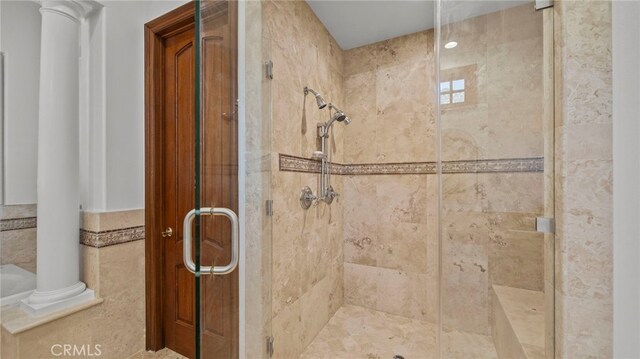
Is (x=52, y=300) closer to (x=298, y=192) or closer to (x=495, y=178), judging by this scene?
(x=298, y=192)

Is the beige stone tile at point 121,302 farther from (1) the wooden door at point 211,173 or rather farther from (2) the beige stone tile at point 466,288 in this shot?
(2) the beige stone tile at point 466,288

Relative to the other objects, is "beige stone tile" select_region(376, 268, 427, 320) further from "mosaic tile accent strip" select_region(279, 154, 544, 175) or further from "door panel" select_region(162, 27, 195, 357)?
"door panel" select_region(162, 27, 195, 357)

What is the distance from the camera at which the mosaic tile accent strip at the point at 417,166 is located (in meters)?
0.88

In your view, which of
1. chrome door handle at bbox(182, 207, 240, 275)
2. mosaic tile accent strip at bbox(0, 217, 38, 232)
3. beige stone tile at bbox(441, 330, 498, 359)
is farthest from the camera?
mosaic tile accent strip at bbox(0, 217, 38, 232)

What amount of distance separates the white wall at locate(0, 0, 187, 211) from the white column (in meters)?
0.09

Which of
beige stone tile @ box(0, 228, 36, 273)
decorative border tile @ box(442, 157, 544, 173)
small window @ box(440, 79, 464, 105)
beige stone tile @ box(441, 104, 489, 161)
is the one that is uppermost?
small window @ box(440, 79, 464, 105)

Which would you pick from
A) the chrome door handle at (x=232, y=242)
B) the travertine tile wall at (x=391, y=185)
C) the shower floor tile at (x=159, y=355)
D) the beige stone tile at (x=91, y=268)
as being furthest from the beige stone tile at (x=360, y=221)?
the beige stone tile at (x=91, y=268)

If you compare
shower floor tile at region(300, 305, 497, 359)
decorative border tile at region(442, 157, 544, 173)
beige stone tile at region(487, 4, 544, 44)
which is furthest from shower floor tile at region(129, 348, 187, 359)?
beige stone tile at region(487, 4, 544, 44)

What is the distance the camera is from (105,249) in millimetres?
1470

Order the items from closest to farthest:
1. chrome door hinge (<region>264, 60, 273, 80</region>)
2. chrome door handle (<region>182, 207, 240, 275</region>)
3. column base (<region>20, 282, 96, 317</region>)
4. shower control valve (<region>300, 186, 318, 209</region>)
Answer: chrome door handle (<region>182, 207, 240, 275</region>) → chrome door hinge (<region>264, 60, 273, 80</region>) → column base (<region>20, 282, 96, 317</region>) → shower control valve (<region>300, 186, 318, 209</region>)

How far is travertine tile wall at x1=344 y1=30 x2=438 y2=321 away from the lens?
1948mm

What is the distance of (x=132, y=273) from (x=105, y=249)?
24 cm

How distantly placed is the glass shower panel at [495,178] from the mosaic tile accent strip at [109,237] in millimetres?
1884

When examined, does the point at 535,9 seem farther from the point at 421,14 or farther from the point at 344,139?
the point at 344,139
